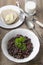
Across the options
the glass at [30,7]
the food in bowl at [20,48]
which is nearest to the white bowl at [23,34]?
the food in bowl at [20,48]

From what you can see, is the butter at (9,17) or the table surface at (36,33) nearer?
the table surface at (36,33)

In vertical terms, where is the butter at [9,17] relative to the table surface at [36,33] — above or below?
above

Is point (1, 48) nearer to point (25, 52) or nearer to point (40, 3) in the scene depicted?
point (25, 52)

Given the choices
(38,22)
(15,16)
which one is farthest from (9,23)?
(38,22)

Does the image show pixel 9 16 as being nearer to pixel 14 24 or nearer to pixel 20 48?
pixel 14 24

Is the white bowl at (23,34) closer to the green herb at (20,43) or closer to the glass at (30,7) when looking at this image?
the green herb at (20,43)

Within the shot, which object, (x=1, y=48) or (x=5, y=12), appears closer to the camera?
(x=1, y=48)

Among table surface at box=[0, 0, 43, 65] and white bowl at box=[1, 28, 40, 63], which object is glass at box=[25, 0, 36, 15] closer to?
table surface at box=[0, 0, 43, 65]
